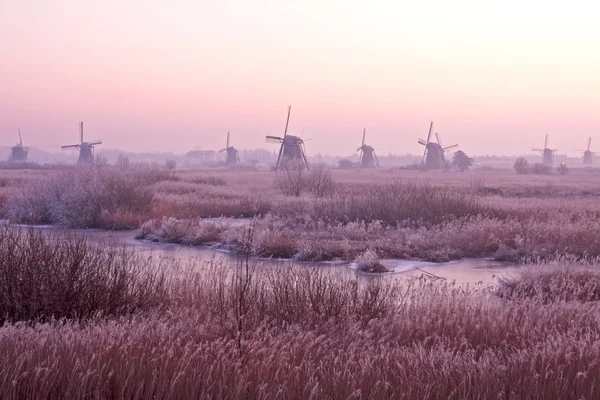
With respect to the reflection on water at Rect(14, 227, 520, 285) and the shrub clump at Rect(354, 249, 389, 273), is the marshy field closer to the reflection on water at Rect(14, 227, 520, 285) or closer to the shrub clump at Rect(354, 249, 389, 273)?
the shrub clump at Rect(354, 249, 389, 273)

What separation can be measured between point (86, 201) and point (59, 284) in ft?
70.1

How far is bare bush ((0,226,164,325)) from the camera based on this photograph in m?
10.3

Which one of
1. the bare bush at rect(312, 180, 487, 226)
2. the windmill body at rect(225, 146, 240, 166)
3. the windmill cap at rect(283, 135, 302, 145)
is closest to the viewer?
the bare bush at rect(312, 180, 487, 226)

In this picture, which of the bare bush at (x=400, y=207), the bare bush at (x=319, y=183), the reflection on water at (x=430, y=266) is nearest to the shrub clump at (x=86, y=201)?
the reflection on water at (x=430, y=266)

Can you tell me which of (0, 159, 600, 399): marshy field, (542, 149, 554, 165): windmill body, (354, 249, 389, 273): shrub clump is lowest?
(354, 249, 389, 273): shrub clump

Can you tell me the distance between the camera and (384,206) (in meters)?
30.6

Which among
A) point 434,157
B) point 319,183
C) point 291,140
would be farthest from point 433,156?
point 319,183

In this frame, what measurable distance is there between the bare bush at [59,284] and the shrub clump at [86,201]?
61.7 feet

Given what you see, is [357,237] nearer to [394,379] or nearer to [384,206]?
[384,206]

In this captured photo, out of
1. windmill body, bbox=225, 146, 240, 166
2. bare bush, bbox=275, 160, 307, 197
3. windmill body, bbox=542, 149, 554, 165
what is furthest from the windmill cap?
windmill body, bbox=542, 149, 554, 165

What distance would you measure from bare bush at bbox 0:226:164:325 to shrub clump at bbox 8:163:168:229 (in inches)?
741

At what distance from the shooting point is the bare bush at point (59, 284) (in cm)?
1030

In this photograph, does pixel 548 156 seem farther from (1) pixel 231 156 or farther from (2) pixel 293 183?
(2) pixel 293 183

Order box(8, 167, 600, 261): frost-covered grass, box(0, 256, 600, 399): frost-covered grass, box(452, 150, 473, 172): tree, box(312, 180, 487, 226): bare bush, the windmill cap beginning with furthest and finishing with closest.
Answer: box(452, 150, 473, 172): tree → the windmill cap → box(312, 180, 487, 226): bare bush → box(8, 167, 600, 261): frost-covered grass → box(0, 256, 600, 399): frost-covered grass
